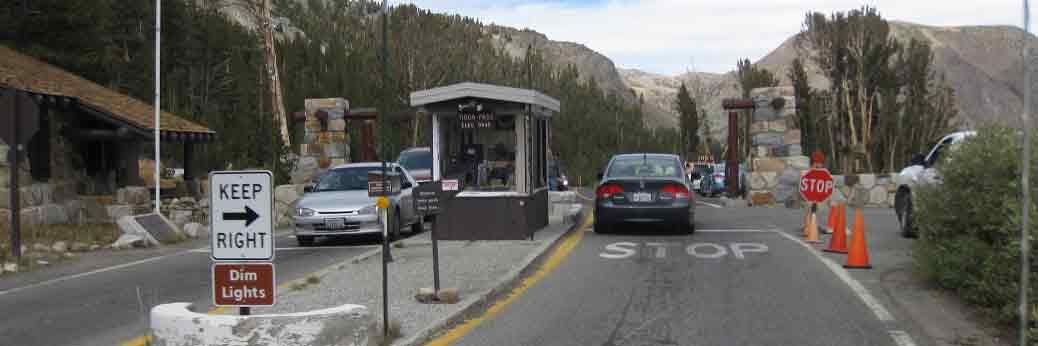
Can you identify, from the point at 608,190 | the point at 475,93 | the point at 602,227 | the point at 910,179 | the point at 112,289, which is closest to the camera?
the point at 112,289

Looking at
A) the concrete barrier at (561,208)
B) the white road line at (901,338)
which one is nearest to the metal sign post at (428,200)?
the white road line at (901,338)

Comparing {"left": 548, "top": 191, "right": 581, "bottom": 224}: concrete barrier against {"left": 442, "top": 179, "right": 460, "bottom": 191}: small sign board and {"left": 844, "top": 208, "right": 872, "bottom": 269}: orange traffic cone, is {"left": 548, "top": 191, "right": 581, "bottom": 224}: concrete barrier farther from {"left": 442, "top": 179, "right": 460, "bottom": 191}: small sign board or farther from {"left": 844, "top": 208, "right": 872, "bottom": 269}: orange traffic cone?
{"left": 442, "top": 179, "right": 460, "bottom": 191}: small sign board

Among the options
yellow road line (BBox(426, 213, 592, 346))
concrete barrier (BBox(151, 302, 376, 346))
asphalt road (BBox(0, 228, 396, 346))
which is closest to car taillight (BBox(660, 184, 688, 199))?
yellow road line (BBox(426, 213, 592, 346))

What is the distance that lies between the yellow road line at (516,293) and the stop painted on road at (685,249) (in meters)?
0.64

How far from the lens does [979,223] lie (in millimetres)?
9328

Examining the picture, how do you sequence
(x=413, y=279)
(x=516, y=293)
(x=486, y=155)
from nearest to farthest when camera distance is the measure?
(x=516, y=293) → (x=413, y=279) → (x=486, y=155)

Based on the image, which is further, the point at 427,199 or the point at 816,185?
the point at 816,185

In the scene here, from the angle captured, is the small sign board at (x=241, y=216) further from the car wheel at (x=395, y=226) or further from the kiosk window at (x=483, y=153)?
the car wheel at (x=395, y=226)

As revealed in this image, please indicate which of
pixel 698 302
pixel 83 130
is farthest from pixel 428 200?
pixel 83 130

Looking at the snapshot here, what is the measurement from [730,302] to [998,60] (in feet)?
359

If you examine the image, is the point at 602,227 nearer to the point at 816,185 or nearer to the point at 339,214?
the point at 816,185

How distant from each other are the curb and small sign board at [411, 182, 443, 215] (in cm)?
92

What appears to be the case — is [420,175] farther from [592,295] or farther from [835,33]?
[835,33]

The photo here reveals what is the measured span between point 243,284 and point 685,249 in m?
Answer: 9.21
